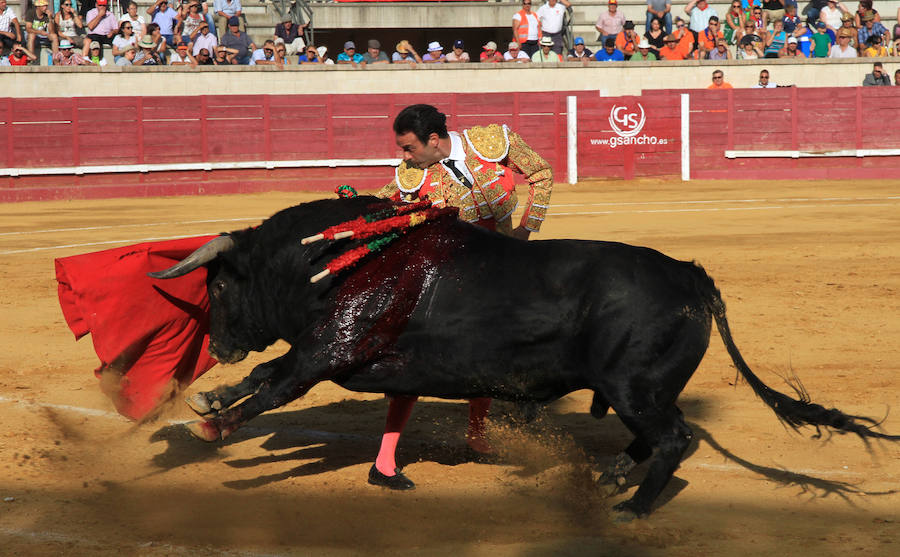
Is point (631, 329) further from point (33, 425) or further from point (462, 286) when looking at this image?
point (33, 425)

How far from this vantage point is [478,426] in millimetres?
4324

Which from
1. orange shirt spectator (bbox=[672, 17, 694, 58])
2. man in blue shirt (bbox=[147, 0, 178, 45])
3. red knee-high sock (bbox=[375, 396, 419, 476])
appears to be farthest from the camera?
orange shirt spectator (bbox=[672, 17, 694, 58])

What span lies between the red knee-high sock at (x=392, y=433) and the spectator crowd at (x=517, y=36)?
1418cm

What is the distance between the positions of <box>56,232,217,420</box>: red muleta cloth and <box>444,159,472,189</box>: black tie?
105 centimetres

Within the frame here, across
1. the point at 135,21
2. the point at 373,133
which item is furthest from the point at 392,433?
the point at 135,21

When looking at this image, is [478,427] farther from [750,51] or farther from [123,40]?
[750,51]

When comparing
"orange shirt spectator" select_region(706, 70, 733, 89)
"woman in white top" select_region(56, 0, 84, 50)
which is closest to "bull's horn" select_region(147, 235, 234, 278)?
"woman in white top" select_region(56, 0, 84, 50)

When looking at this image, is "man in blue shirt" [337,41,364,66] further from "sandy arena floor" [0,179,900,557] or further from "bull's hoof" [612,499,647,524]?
"bull's hoof" [612,499,647,524]

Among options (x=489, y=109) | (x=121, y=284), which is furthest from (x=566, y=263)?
(x=489, y=109)

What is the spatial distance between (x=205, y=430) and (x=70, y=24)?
15.4m

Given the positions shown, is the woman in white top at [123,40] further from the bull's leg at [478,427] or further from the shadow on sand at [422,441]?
the bull's leg at [478,427]

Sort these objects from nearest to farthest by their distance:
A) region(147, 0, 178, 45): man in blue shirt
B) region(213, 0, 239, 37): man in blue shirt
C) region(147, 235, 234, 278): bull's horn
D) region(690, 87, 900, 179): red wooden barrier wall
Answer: region(147, 235, 234, 278): bull's horn
region(147, 0, 178, 45): man in blue shirt
region(690, 87, 900, 179): red wooden barrier wall
region(213, 0, 239, 37): man in blue shirt

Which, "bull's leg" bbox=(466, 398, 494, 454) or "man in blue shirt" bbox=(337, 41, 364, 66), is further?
"man in blue shirt" bbox=(337, 41, 364, 66)

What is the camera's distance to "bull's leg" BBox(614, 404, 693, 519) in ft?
11.1
